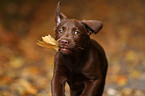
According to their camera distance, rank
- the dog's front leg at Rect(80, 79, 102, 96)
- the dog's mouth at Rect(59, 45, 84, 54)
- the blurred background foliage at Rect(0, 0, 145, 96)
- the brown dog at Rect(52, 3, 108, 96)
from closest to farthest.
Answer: the dog's mouth at Rect(59, 45, 84, 54)
the brown dog at Rect(52, 3, 108, 96)
the dog's front leg at Rect(80, 79, 102, 96)
the blurred background foliage at Rect(0, 0, 145, 96)

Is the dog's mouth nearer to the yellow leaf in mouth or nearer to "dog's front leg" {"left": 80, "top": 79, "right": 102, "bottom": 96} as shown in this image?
the yellow leaf in mouth

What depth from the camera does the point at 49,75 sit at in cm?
746

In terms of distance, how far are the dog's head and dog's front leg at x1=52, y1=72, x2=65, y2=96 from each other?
410mm

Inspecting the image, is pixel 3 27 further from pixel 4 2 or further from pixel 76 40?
pixel 76 40

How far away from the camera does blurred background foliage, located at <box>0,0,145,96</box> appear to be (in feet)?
23.5

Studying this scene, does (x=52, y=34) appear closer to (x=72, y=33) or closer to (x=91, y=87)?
(x=91, y=87)

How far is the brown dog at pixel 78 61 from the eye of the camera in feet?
11.5

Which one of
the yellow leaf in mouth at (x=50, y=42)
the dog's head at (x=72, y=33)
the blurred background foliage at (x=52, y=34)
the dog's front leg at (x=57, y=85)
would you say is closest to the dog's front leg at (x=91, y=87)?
the dog's front leg at (x=57, y=85)

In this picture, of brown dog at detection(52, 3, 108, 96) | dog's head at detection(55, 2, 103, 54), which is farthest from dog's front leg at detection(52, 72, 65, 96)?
dog's head at detection(55, 2, 103, 54)

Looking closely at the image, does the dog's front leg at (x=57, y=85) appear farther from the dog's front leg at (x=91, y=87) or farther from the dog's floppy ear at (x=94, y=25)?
the dog's floppy ear at (x=94, y=25)

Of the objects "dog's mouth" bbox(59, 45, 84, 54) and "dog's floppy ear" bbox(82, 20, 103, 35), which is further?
"dog's floppy ear" bbox(82, 20, 103, 35)

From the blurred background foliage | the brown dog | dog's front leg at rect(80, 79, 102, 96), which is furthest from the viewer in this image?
the blurred background foliage

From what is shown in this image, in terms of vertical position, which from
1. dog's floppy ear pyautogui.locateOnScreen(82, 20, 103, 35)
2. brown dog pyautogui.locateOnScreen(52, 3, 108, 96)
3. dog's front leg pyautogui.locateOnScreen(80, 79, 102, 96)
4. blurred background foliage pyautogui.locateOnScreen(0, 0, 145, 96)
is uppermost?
blurred background foliage pyautogui.locateOnScreen(0, 0, 145, 96)

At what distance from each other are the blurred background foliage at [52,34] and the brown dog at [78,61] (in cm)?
Answer: 275
